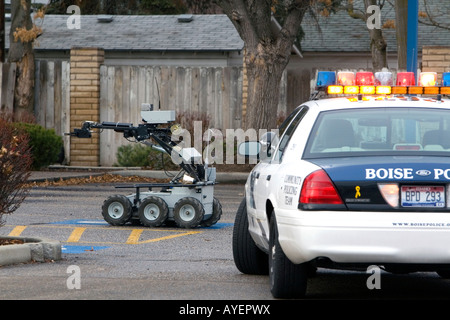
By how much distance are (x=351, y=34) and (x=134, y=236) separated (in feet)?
80.8

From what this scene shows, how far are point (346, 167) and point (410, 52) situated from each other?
11.6m

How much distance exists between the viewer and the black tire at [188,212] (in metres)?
13.0

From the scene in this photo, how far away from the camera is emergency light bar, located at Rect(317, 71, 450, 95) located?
28.1ft

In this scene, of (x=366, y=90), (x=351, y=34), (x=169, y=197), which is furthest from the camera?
(x=351, y=34)

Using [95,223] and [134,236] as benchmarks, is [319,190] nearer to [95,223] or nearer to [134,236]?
[134,236]

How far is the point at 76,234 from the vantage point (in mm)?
12453

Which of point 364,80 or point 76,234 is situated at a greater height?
point 364,80

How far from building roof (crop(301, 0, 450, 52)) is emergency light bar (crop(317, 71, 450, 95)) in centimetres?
2533

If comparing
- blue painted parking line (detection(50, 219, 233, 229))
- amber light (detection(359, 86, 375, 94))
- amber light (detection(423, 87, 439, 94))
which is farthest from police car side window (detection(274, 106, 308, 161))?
blue painted parking line (detection(50, 219, 233, 229))

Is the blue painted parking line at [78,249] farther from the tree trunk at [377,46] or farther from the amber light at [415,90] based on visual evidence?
the tree trunk at [377,46]

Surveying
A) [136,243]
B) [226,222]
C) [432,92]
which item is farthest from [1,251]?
[226,222]

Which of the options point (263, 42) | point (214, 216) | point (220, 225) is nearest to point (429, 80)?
point (214, 216)

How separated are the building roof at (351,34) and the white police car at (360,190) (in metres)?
26.3
